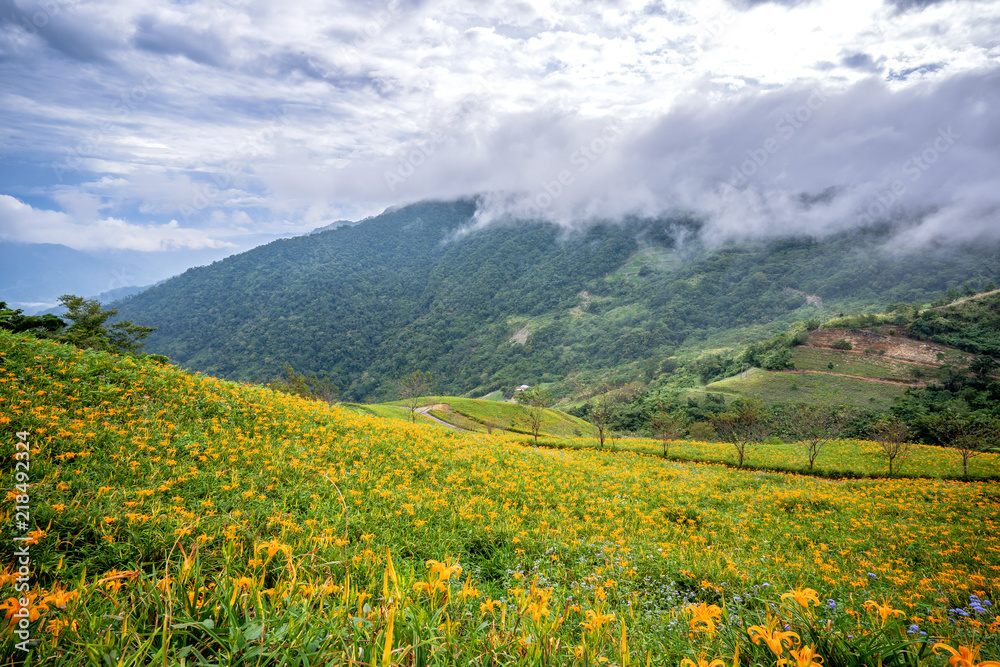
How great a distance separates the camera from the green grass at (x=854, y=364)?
63750 millimetres

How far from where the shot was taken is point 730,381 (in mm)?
66812

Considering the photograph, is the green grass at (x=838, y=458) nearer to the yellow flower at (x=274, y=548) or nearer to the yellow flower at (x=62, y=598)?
the yellow flower at (x=274, y=548)

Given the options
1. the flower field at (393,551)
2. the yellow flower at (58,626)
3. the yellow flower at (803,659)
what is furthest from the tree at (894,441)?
the yellow flower at (58,626)

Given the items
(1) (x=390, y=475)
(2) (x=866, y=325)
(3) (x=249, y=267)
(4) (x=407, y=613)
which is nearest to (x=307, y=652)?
(4) (x=407, y=613)

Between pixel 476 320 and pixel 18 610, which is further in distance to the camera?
pixel 476 320

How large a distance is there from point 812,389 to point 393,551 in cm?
7387

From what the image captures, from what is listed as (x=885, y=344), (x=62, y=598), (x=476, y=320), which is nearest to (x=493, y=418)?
(x=62, y=598)

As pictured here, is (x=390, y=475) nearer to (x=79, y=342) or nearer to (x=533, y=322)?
(x=79, y=342)

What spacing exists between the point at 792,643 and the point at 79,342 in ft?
55.1

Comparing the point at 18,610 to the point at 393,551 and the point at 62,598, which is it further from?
the point at 393,551

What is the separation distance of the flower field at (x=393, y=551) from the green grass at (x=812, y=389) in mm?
54674

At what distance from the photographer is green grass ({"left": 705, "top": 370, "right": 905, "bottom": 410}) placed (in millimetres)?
56125

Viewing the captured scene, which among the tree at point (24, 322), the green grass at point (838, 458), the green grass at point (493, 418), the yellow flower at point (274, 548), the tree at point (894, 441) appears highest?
the tree at point (24, 322)

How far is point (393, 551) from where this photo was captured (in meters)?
4.21
